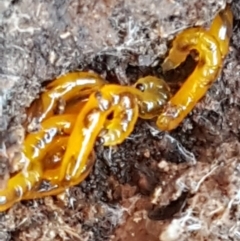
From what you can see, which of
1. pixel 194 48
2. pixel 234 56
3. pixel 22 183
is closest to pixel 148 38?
pixel 194 48

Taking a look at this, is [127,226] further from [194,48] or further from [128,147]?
[194,48]

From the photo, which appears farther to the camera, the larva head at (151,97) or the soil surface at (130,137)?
the larva head at (151,97)

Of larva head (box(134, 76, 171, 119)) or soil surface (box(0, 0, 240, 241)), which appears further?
larva head (box(134, 76, 171, 119))
